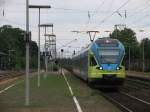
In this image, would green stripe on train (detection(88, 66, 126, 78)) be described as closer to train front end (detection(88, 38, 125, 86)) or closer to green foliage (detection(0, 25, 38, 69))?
train front end (detection(88, 38, 125, 86))

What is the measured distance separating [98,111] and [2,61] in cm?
11372

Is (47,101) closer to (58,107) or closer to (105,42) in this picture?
(58,107)

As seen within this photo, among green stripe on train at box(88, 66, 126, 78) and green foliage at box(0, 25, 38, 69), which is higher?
green foliage at box(0, 25, 38, 69)

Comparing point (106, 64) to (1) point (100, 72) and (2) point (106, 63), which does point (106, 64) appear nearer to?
(2) point (106, 63)

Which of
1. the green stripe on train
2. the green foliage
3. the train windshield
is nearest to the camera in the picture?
the green stripe on train

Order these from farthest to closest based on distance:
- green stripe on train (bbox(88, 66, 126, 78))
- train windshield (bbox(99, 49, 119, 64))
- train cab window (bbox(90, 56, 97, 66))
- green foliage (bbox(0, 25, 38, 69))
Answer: green foliage (bbox(0, 25, 38, 69)), train cab window (bbox(90, 56, 97, 66)), train windshield (bbox(99, 49, 119, 64)), green stripe on train (bbox(88, 66, 126, 78))

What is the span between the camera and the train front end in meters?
35.1

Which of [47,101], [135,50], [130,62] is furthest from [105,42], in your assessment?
[135,50]

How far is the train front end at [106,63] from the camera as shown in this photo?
115 ft

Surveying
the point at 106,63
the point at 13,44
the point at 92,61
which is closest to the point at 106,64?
the point at 106,63

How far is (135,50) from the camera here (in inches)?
5645

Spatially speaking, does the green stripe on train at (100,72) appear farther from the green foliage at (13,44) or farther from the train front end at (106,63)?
the green foliage at (13,44)

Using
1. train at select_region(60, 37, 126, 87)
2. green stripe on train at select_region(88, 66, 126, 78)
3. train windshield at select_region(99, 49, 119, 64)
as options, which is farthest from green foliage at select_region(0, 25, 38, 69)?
green stripe on train at select_region(88, 66, 126, 78)

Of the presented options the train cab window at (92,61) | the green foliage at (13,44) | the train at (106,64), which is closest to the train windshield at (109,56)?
the train at (106,64)
